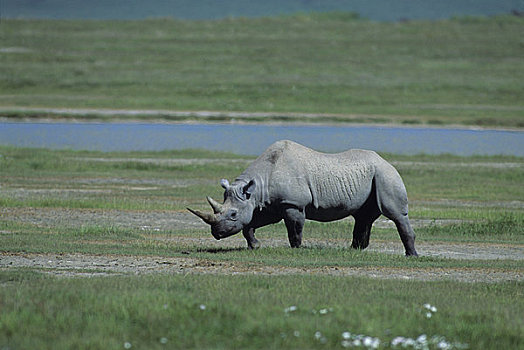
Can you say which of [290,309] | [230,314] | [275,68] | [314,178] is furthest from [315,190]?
[275,68]

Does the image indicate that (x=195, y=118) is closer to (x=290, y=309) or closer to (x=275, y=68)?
(x=275, y=68)

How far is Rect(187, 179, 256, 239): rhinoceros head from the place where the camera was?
596 inches

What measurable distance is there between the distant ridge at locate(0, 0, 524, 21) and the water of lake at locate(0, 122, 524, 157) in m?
59.6

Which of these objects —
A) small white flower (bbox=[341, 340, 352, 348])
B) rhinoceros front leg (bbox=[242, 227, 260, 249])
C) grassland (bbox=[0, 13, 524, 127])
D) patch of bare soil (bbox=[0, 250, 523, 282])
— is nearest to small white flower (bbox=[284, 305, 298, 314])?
small white flower (bbox=[341, 340, 352, 348])

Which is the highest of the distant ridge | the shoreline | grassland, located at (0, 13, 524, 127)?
the distant ridge

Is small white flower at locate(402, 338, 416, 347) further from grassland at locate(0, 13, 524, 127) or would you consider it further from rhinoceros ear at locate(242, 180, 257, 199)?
grassland at locate(0, 13, 524, 127)

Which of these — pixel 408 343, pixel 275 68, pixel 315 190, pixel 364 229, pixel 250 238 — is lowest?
pixel 275 68

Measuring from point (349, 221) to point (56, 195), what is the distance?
715cm

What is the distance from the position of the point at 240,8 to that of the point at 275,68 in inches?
2228

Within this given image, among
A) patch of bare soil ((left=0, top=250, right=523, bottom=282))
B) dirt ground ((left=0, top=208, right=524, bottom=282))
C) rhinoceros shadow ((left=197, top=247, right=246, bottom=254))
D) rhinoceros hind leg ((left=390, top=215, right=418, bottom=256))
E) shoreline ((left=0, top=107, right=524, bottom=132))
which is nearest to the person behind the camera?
patch of bare soil ((left=0, top=250, right=523, bottom=282))

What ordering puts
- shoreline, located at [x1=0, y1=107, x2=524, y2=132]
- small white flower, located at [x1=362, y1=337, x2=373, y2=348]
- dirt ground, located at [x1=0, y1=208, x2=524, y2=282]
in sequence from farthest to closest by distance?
shoreline, located at [x1=0, y1=107, x2=524, y2=132] < dirt ground, located at [x1=0, y1=208, x2=524, y2=282] < small white flower, located at [x1=362, y1=337, x2=373, y2=348]

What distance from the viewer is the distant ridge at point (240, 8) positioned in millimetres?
113562

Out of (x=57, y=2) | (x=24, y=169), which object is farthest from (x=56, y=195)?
(x=57, y=2)

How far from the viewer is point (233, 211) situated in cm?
1523
